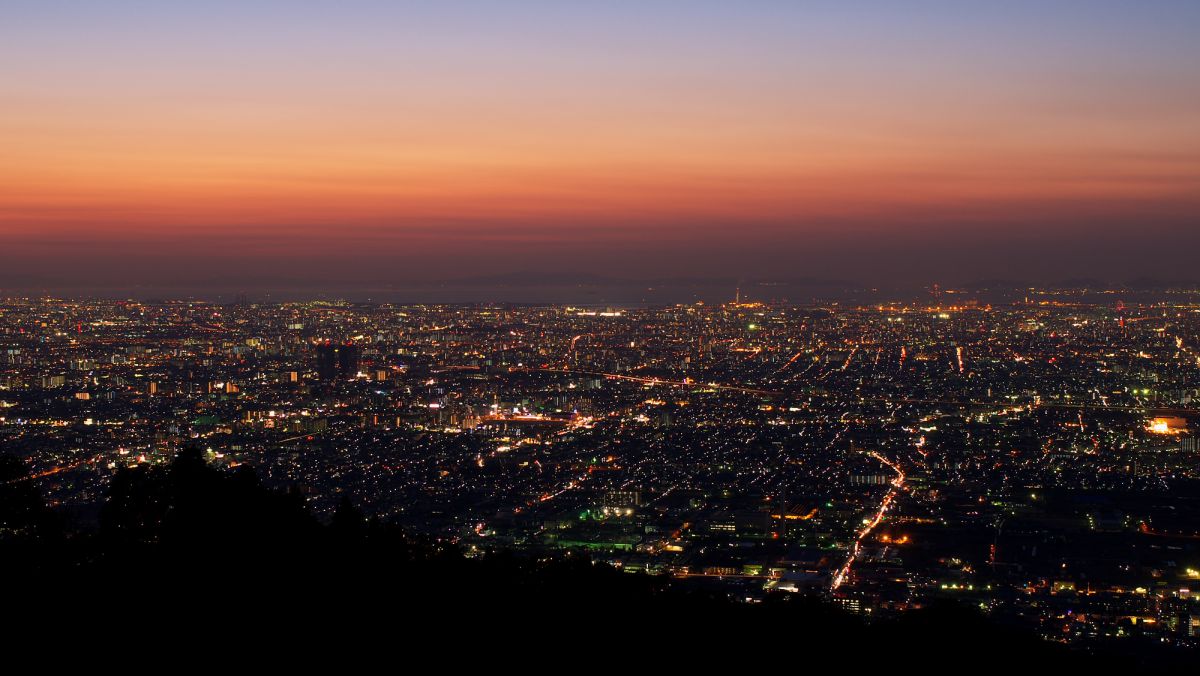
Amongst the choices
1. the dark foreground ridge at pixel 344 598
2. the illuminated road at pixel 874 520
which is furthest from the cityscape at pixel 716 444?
the dark foreground ridge at pixel 344 598

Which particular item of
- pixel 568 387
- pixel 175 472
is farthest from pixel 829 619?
pixel 568 387

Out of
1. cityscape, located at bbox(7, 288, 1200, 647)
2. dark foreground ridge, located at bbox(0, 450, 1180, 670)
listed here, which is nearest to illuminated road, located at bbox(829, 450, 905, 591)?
cityscape, located at bbox(7, 288, 1200, 647)

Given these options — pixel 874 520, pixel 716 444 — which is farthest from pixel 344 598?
pixel 716 444

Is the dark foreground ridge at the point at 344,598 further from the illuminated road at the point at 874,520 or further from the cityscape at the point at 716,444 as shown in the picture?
the illuminated road at the point at 874,520

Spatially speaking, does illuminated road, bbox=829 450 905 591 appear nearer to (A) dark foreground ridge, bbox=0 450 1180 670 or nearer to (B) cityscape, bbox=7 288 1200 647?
(B) cityscape, bbox=7 288 1200 647

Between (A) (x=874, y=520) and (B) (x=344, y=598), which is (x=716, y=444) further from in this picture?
(B) (x=344, y=598)

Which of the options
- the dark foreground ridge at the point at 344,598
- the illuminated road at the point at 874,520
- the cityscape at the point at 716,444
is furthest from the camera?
the cityscape at the point at 716,444
